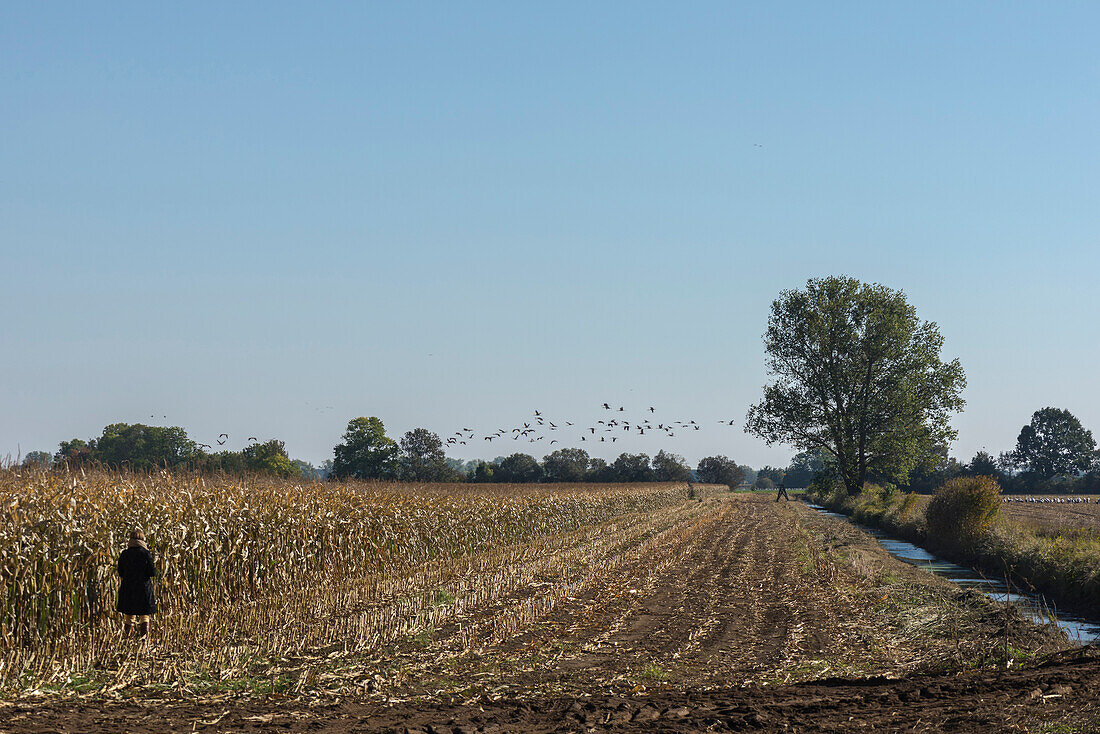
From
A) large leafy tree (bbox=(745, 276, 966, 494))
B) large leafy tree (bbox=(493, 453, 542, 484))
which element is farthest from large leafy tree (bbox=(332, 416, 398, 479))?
large leafy tree (bbox=(745, 276, 966, 494))

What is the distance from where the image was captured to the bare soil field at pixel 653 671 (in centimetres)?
942

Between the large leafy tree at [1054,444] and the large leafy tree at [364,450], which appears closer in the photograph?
the large leafy tree at [364,450]

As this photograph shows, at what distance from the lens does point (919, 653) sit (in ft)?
43.8

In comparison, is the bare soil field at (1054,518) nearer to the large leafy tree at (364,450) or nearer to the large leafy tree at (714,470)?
the large leafy tree at (364,450)

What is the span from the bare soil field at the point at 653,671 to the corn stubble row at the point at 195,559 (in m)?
1.21

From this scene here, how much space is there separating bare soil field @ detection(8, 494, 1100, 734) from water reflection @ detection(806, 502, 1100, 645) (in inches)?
52.5

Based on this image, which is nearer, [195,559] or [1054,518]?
[195,559]

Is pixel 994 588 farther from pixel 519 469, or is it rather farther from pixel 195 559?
pixel 519 469

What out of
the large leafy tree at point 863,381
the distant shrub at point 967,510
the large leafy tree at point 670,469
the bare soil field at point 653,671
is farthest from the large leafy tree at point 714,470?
the bare soil field at point 653,671

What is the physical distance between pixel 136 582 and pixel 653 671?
871 cm

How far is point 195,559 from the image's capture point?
1680cm

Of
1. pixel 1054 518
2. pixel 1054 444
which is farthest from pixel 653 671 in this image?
pixel 1054 444

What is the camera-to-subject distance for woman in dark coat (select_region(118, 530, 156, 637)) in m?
13.9

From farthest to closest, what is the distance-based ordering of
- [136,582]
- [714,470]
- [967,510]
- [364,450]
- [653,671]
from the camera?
1. [714,470]
2. [364,450]
3. [967,510]
4. [136,582]
5. [653,671]
